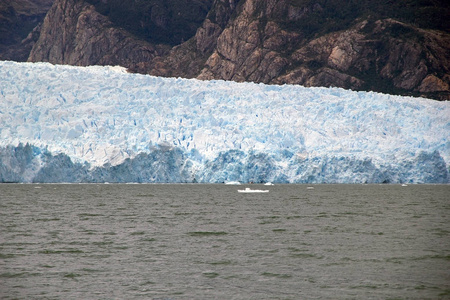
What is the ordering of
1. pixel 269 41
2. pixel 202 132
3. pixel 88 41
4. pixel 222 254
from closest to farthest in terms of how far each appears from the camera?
pixel 222 254, pixel 202 132, pixel 269 41, pixel 88 41

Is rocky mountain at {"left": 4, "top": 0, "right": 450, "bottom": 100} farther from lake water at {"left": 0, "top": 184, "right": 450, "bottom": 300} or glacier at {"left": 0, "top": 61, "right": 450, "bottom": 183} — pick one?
lake water at {"left": 0, "top": 184, "right": 450, "bottom": 300}

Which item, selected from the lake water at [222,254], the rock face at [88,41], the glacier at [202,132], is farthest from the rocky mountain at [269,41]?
the lake water at [222,254]

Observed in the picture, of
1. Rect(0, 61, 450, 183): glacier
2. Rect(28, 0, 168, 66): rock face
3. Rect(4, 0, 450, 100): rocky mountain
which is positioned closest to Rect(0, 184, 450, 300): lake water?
Rect(0, 61, 450, 183): glacier

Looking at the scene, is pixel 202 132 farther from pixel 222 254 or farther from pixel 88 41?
pixel 88 41

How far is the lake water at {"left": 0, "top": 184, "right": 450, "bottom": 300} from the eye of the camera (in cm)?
1114

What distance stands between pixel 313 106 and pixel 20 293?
36.4 m

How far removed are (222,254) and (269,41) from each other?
79.8 metres

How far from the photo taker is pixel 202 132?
4141 centimetres

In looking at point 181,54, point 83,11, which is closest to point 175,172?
point 181,54

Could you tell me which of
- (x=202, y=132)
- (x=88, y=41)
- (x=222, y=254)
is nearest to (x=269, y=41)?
(x=88, y=41)

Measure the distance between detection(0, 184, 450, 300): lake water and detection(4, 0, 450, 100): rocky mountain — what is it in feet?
208

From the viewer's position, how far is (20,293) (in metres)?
10.7

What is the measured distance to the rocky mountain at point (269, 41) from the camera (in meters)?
85.4

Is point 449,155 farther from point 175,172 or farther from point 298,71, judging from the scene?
point 298,71
